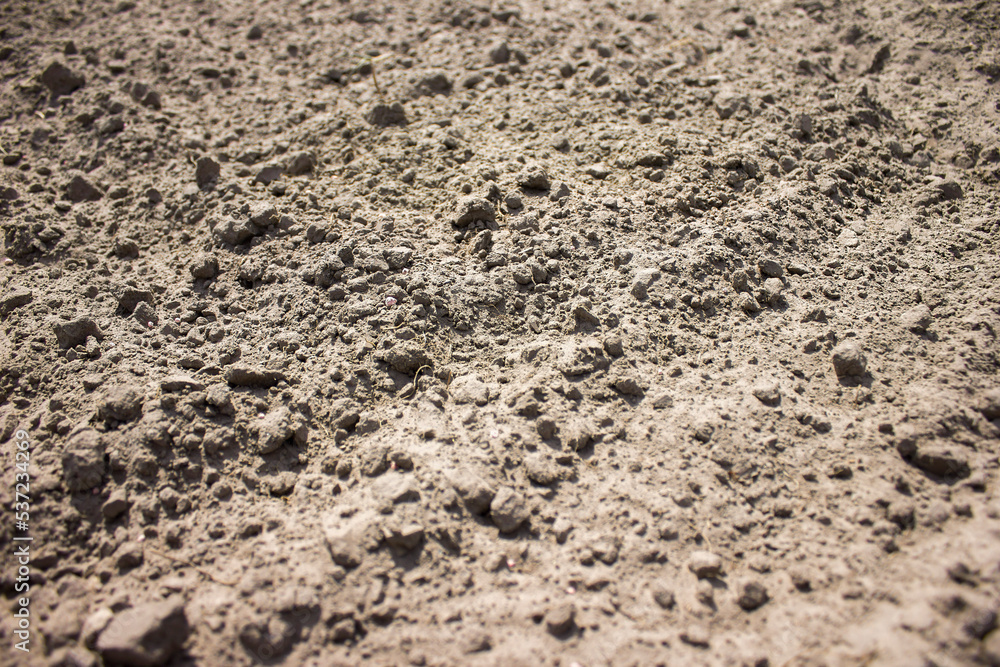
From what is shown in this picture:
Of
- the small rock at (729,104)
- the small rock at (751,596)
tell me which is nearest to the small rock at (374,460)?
the small rock at (751,596)

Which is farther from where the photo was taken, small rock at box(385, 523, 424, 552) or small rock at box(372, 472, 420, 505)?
small rock at box(372, 472, 420, 505)

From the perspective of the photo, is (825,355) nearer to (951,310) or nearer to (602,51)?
(951,310)

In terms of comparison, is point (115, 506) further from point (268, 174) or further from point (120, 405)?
point (268, 174)

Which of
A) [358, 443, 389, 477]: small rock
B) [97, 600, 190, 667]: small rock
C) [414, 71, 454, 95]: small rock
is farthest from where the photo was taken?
[414, 71, 454, 95]: small rock

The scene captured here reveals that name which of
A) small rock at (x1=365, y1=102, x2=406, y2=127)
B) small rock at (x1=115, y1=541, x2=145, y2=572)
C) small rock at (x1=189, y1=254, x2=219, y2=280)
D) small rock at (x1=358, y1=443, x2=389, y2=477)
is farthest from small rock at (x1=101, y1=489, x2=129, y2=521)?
small rock at (x1=365, y1=102, x2=406, y2=127)

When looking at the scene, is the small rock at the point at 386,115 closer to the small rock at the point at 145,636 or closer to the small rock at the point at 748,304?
Result: the small rock at the point at 748,304

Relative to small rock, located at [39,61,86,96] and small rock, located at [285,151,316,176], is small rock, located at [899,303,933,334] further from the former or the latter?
small rock, located at [39,61,86,96]
